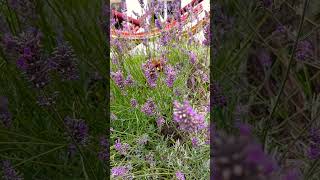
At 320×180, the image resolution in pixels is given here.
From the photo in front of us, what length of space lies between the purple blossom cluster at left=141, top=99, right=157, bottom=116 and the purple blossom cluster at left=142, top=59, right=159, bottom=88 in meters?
0.06

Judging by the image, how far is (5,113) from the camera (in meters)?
0.90

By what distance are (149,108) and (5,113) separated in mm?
600

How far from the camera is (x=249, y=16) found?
2.56 feet

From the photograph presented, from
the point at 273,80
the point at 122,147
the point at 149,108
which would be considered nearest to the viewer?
the point at 273,80

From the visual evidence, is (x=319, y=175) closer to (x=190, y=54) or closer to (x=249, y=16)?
(x=249, y=16)

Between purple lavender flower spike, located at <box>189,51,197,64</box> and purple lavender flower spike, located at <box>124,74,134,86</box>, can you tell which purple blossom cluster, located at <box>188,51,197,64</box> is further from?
purple lavender flower spike, located at <box>124,74,134,86</box>

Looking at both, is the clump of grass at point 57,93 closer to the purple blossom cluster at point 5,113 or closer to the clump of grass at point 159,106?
the purple blossom cluster at point 5,113

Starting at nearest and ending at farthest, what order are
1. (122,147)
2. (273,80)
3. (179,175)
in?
(273,80) < (179,175) < (122,147)

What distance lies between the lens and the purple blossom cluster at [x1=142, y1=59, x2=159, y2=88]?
4.77 feet

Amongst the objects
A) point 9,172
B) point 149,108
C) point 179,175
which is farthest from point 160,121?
point 9,172

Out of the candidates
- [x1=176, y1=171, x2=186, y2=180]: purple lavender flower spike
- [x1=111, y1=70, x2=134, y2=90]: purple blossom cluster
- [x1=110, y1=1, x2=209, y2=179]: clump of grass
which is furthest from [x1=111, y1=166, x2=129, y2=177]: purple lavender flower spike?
[x1=111, y1=70, x2=134, y2=90]: purple blossom cluster

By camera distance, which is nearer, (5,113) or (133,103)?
(5,113)

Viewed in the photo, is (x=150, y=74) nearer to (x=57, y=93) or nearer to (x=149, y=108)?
(x=149, y=108)

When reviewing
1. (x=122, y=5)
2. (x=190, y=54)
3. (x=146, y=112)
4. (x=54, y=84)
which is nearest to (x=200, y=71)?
(x=190, y=54)
